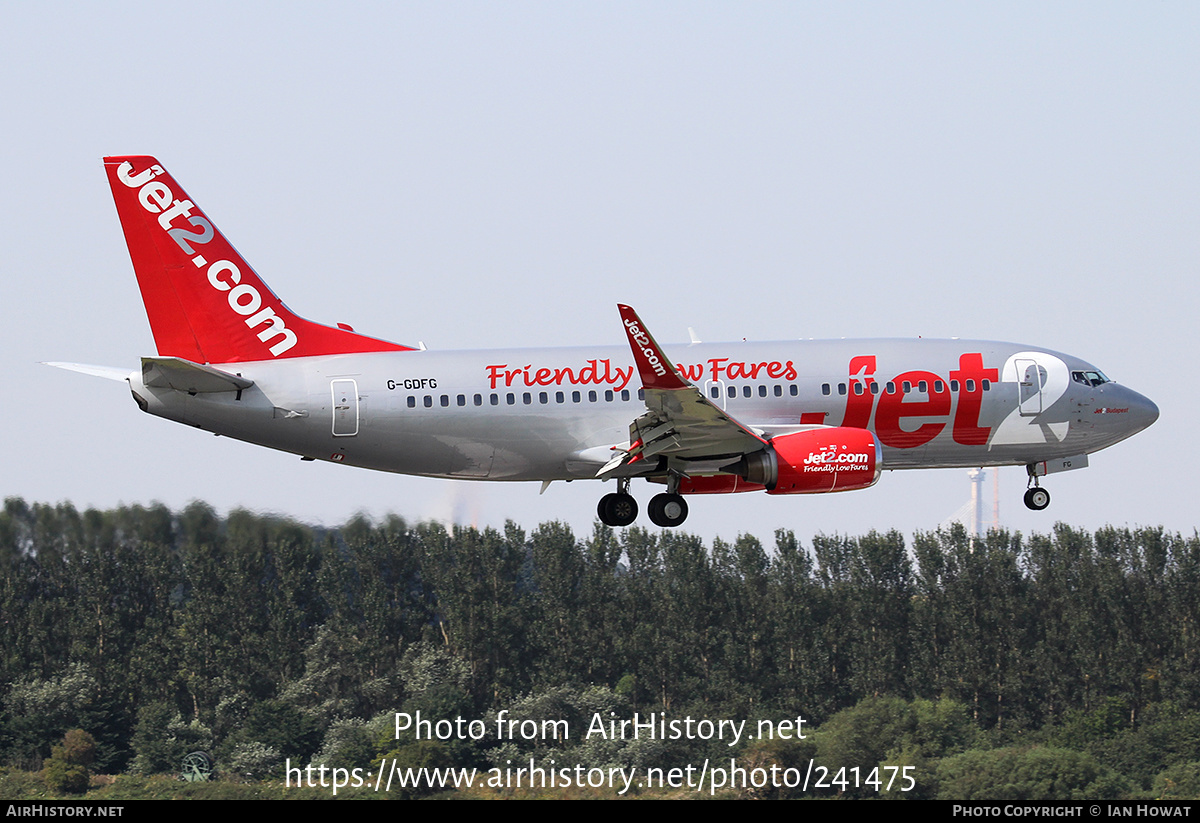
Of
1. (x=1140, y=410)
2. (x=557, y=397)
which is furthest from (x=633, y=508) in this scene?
(x=1140, y=410)

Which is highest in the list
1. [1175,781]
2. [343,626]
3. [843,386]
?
[843,386]

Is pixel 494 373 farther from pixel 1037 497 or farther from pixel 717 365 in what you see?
pixel 1037 497

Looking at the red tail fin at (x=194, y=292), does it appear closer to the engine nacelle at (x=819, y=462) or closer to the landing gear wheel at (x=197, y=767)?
the engine nacelle at (x=819, y=462)

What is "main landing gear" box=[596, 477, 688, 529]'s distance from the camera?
4388cm

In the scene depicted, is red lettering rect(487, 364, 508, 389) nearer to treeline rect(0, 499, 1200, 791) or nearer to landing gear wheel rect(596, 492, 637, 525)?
landing gear wheel rect(596, 492, 637, 525)

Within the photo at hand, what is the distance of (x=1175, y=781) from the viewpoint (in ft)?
333

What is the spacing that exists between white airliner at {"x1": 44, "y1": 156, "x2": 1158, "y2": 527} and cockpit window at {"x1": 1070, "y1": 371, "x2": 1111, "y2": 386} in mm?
428

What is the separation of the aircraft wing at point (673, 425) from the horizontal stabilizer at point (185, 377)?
10.4 metres

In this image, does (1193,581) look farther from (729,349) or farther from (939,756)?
(729,349)

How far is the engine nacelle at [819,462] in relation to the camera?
41.9 meters

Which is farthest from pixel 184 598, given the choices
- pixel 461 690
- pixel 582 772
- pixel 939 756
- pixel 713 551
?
pixel 939 756

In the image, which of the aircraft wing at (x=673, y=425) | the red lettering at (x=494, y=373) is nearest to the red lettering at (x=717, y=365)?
the aircraft wing at (x=673, y=425)

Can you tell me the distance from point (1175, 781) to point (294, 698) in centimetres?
5811

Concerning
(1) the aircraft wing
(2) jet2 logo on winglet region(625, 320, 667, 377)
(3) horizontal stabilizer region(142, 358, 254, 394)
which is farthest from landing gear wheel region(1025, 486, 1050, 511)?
(3) horizontal stabilizer region(142, 358, 254, 394)
